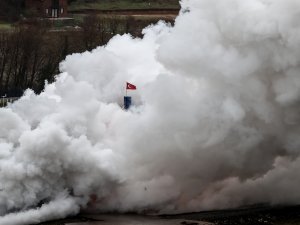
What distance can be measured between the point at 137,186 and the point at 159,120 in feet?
9.74

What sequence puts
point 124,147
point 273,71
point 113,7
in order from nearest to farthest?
point 273,71, point 124,147, point 113,7

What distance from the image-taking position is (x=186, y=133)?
94.8 ft

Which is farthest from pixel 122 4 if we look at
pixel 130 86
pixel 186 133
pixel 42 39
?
pixel 186 133

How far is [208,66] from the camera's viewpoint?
2856 cm

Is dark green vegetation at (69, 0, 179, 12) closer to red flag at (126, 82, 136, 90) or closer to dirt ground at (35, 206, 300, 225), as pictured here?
red flag at (126, 82, 136, 90)

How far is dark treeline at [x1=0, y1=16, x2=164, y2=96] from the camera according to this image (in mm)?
62469

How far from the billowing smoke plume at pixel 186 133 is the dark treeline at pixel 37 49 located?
2694 centimetres

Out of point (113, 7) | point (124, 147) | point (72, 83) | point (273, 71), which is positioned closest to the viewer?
point (273, 71)

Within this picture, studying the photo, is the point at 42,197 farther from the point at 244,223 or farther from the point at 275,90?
the point at 275,90

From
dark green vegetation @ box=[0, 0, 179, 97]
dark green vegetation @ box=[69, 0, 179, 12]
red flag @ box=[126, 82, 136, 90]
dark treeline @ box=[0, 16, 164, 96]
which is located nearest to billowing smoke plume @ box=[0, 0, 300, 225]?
red flag @ box=[126, 82, 136, 90]

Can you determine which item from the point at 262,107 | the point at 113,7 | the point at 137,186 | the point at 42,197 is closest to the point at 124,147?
the point at 137,186

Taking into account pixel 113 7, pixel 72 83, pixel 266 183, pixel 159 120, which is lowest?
pixel 266 183

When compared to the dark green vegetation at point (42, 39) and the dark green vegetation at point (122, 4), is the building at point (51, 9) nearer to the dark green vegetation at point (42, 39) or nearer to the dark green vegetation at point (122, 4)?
the dark green vegetation at point (42, 39)

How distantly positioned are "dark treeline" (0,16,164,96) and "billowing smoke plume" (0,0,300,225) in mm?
26937
